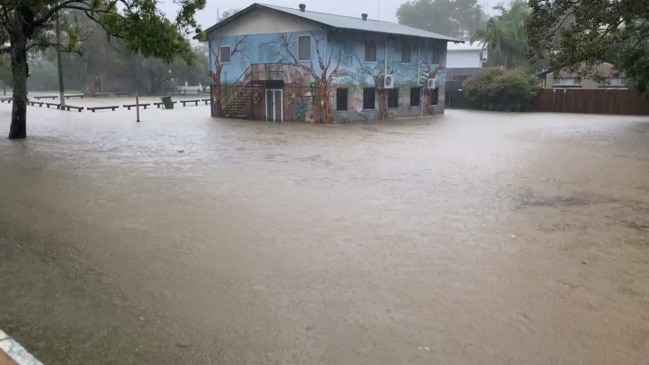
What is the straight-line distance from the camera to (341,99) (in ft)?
Answer: 101

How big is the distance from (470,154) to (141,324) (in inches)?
549

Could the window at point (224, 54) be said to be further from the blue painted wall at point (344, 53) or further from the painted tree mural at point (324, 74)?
the painted tree mural at point (324, 74)

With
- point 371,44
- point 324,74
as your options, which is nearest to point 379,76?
point 371,44

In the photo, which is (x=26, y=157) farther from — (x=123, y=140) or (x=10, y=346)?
(x=10, y=346)

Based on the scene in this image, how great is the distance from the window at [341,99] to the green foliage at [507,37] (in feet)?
82.5

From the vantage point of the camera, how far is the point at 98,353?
14.9 feet

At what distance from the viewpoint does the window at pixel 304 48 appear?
29.9 metres

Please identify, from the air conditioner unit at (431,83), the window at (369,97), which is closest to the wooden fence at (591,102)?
the air conditioner unit at (431,83)

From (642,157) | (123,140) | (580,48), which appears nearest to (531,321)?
(580,48)

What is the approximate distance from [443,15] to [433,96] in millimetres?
61055

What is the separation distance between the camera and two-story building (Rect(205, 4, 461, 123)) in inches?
1179

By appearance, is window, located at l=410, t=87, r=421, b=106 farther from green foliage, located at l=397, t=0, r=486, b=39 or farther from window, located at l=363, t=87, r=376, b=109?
green foliage, located at l=397, t=0, r=486, b=39

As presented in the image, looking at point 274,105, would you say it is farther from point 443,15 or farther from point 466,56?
point 443,15

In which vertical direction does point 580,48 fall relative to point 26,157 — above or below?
above
